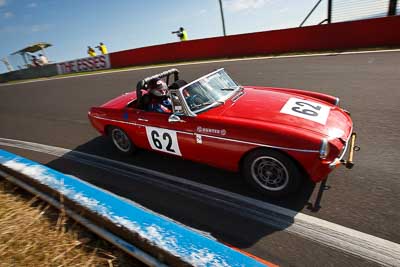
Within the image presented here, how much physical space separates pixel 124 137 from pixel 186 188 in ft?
5.44

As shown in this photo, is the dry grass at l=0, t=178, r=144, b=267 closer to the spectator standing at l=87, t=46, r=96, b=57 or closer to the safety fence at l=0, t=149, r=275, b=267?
the safety fence at l=0, t=149, r=275, b=267

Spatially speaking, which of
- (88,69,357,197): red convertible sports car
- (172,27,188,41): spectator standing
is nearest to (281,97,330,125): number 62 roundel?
(88,69,357,197): red convertible sports car

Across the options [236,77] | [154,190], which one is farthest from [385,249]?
[236,77]

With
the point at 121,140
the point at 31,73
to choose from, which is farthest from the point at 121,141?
the point at 31,73

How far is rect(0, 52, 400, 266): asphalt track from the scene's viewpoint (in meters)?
2.72

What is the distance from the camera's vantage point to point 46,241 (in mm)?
Result: 2473

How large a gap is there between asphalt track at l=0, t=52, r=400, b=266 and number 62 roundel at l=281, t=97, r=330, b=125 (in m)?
0.77

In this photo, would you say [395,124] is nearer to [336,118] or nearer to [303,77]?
[336,118]

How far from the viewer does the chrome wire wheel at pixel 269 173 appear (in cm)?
313

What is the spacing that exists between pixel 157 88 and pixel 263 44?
10475 mm

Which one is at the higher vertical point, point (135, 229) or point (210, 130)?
point (210, 130)

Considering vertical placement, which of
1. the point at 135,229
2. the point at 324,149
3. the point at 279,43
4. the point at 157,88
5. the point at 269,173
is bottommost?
the point at 269,173

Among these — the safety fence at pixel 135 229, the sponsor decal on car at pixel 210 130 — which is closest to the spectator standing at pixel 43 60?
the safety fence at pixel 135 229

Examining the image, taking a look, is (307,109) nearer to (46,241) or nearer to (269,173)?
(269,173)
